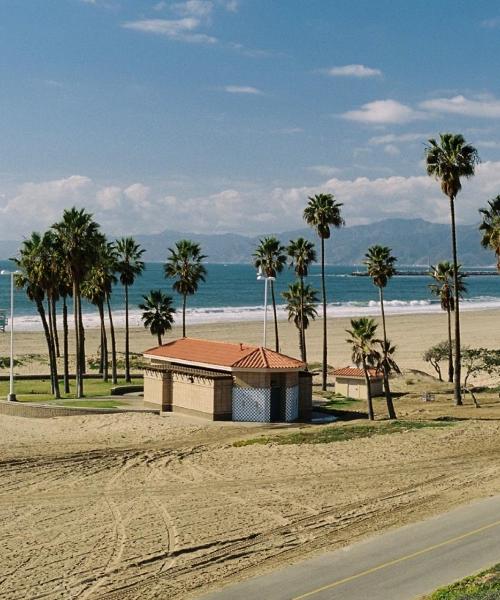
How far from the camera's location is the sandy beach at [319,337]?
79.5 meters

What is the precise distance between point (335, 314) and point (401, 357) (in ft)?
222

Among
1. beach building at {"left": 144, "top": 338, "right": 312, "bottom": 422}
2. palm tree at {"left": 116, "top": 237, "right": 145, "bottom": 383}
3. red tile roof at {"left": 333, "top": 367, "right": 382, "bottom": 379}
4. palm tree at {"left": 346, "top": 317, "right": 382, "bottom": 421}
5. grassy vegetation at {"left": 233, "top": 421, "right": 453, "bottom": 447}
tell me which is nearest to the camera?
grassy vegetation at {"left": 233, "top": 421, "right": 453, "bottom": 447}

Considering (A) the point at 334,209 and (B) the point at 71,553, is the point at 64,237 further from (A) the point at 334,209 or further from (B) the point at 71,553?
(B) the point at 71,553

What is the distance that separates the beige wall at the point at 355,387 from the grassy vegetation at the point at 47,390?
14563 mm

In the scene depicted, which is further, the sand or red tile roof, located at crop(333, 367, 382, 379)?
red tile roof, located at crop(333, 367, 382, 379)

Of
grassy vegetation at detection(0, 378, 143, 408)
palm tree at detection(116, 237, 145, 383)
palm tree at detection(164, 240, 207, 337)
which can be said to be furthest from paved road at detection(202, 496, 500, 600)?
palm tree at detection(164, 240, 207, 337)

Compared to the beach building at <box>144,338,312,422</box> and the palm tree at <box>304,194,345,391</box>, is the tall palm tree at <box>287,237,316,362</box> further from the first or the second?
the beach building at <box>144,338,312,422</box>

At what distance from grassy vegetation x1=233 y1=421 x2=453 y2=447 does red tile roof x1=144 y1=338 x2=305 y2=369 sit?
460 cm

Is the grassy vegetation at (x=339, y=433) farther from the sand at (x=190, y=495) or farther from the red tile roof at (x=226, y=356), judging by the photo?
the red tile roof at (x=226, y=356)

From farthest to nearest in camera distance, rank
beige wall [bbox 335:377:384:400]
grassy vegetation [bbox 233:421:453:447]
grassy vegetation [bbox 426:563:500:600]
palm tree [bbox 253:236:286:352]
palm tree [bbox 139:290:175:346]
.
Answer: palm tree [bbox 253:236:286:352]
palm tree [bbox 139:290:175:346]
beige wall [bbox 335:377:384:400]
grassy vegetation [bbox 233:421:453:447]
grassy vegetation [bbox 426:563:500:600]

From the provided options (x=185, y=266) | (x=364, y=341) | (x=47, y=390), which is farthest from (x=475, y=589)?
(x=185, y=266)

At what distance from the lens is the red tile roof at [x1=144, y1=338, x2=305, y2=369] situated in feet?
131

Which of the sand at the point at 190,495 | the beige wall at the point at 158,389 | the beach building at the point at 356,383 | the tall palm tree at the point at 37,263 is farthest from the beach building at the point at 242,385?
the tall palm tree at the point at 37,263

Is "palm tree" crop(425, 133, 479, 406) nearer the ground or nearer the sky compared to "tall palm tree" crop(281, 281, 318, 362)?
nearer the sky
